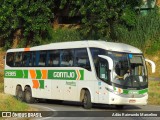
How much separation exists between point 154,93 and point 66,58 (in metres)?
6.17

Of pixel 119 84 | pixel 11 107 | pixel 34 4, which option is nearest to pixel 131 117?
pixel 119 84

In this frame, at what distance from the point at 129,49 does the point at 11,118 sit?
24.6 feet

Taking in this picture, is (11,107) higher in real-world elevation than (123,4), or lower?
lower

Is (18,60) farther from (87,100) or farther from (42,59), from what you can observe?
(87,100)

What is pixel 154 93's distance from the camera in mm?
27453

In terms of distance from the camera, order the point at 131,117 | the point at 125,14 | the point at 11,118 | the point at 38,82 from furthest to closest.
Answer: the point at 125,14 → the point at 38,82 → the point at 131,117 → the point at 11,118

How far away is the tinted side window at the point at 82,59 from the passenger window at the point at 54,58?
1753 millimetres

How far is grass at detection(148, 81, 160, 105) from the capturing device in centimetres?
2599

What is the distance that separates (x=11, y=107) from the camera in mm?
18797

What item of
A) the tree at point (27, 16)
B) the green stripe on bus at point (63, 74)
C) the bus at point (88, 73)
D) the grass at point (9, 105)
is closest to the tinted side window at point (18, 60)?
the bus at point (88, 73)

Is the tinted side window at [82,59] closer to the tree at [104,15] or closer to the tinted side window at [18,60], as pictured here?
the tinted side window at [18,60]

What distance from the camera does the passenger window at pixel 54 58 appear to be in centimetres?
2497

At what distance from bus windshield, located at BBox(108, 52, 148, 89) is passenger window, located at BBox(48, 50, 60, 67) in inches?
161

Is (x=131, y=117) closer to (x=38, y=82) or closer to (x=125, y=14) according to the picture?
(x=38, y=82)
